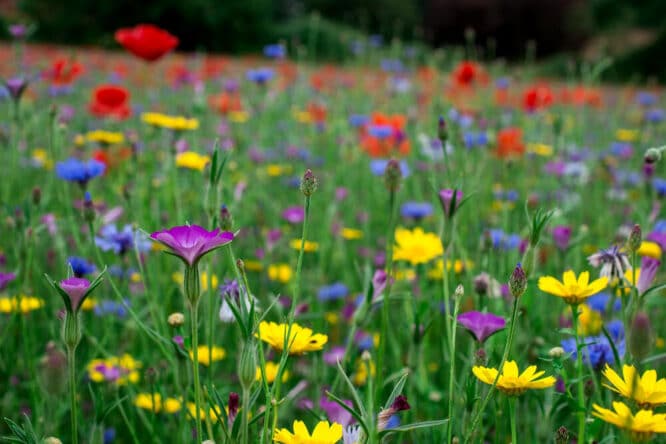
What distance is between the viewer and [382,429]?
523 millimetres

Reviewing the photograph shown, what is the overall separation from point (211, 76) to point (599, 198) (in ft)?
9.42

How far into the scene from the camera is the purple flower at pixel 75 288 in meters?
0.51

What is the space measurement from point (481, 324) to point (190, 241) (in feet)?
0.93

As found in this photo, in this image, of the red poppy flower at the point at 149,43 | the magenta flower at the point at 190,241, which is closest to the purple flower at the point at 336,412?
the magenta flower at the point at 190,241

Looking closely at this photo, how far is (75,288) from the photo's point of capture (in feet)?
1.68

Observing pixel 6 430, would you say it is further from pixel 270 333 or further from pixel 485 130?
pixel 485 130

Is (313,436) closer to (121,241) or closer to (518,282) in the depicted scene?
(518,282)

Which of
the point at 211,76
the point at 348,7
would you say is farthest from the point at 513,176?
the point at 348,7

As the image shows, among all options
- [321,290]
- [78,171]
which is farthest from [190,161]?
[321,290]

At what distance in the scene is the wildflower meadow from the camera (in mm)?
563

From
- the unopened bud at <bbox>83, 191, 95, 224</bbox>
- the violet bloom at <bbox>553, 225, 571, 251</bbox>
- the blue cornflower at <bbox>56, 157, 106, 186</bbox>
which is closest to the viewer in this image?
A: the unopened bud at <bbox>83, 191, 95, 224</bbox>

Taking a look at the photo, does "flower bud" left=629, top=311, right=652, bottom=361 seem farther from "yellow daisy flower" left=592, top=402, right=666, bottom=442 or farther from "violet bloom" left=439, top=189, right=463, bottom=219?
"violet bloom" left=439, top=189, right=463, bottom=219

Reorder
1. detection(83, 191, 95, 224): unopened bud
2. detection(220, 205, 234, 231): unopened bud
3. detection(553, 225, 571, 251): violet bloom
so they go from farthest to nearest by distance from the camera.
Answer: detection(553, 225, 571, 251): violet bloom
detection(83, 191, 95, 224): unopened bud
detection(220, 205, 234, 231): unopened bud

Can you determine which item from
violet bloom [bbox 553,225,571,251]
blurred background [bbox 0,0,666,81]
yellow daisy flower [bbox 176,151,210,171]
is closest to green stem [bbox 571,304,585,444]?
violet bloom [bbox 553,225,571,251]
